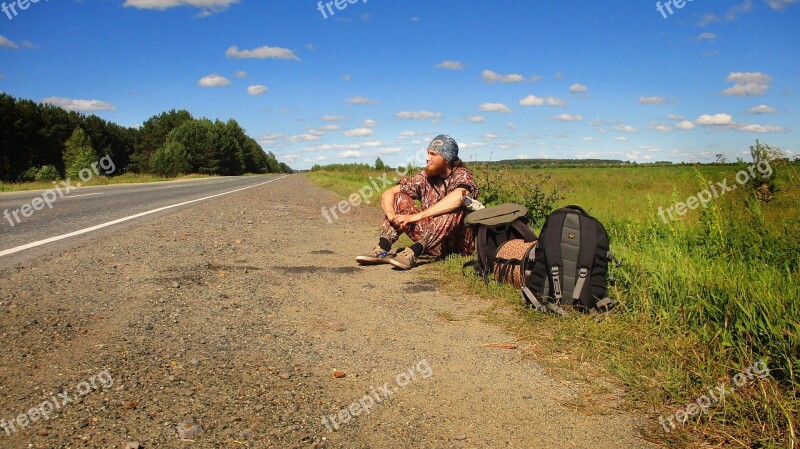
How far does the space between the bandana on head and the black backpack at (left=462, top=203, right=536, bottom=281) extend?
892 millimetres

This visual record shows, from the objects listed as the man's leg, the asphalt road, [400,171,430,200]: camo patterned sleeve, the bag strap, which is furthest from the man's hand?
the asphalt road

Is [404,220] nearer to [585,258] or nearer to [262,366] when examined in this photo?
[585,258]

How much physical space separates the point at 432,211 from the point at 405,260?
605 mm

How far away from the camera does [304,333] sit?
3344mm

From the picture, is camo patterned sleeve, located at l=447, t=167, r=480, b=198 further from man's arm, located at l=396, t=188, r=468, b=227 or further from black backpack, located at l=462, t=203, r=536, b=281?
black backpack, located at l=462, t=203, r=536, b=281

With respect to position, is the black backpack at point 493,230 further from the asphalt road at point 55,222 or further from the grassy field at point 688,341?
the asphalt road at point 55,222

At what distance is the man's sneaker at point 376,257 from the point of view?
5.59 meters

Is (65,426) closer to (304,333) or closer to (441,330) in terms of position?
(304,333)

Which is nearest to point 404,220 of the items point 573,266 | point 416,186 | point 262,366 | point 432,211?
point 432,211

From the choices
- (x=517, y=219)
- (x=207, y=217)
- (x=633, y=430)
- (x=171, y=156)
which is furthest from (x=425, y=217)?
(x=171, y=156)

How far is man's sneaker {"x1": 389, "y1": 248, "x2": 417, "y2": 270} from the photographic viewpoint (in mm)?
5438

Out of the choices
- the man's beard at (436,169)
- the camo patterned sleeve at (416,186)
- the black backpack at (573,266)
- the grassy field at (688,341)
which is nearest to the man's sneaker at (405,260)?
the grassy field at (688,341)

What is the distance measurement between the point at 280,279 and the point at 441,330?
1961mm

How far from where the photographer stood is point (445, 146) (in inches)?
A: 220
